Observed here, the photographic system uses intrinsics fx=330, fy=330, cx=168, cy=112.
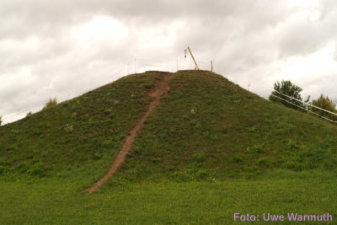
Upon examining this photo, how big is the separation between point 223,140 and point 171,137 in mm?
2591

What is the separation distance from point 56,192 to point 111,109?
30.9 feet

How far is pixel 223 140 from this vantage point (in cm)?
1590

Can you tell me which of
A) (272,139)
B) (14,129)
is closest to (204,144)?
(272,139)

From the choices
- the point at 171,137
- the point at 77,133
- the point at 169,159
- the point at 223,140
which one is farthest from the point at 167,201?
the point at 77,133

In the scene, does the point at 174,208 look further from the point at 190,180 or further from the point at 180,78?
the point at 180,78

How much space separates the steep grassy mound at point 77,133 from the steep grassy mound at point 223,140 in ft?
4.92

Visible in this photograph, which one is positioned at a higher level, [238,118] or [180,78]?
[180,78]

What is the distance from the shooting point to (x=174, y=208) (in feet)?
27.5

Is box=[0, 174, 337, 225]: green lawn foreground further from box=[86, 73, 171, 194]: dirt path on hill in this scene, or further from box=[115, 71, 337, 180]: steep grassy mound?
box=[115, 71, 337, 180]: steep grassy mound

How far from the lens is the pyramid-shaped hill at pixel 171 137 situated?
13.6 meters

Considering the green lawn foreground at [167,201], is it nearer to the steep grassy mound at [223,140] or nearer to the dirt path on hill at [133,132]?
the dirt path on hill at [133,132]

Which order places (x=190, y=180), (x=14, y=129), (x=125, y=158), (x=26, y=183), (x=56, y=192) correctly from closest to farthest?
(x=56, y=192) → (x=190, y=180) → (x=26, y=183) → (x=125, y=158) → (x=14, y=129)

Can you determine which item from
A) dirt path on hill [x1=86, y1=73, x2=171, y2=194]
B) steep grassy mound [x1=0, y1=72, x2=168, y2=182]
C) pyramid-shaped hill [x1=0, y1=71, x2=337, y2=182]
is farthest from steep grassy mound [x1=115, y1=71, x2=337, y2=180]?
steep grassy mound [x1=0, y1=72, x2=168, y2=182]

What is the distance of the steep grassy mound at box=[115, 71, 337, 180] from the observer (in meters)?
13.3
